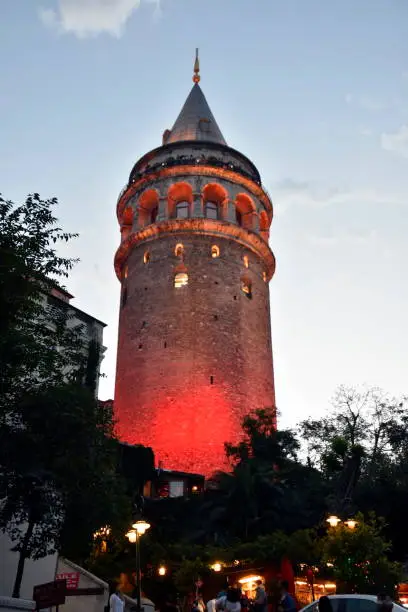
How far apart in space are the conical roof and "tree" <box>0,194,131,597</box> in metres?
29.1

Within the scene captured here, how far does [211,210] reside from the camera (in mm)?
39281

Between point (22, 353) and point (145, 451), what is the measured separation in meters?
17.6

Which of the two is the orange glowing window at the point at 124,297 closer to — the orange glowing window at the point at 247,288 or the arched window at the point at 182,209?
the arched window at the point at 182,209

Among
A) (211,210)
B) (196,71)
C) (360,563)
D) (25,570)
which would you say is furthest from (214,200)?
(25,570)

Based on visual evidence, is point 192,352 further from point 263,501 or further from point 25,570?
point 25,570

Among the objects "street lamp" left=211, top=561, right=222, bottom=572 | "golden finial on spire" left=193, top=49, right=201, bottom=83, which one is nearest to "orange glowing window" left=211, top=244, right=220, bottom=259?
"golden finial on spire" left=193, top=49, right=201, bottom=83

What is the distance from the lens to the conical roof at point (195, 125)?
42219mm

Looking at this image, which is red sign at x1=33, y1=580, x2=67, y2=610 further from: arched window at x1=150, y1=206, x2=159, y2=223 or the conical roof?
the conical roof

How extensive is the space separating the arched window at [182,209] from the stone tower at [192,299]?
0.23 ft

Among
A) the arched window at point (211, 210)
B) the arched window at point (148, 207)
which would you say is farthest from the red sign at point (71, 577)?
the arched window at point (148, 207)

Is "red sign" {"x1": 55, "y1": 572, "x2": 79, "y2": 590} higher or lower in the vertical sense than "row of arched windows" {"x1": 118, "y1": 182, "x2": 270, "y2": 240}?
lower

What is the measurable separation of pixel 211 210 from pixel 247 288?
211 inches

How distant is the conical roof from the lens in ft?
139

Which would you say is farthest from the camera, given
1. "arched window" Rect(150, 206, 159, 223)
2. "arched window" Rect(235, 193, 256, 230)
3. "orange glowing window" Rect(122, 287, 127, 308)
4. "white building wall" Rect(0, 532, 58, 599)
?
"arched window" Rect(235, 193, 256, 230)
